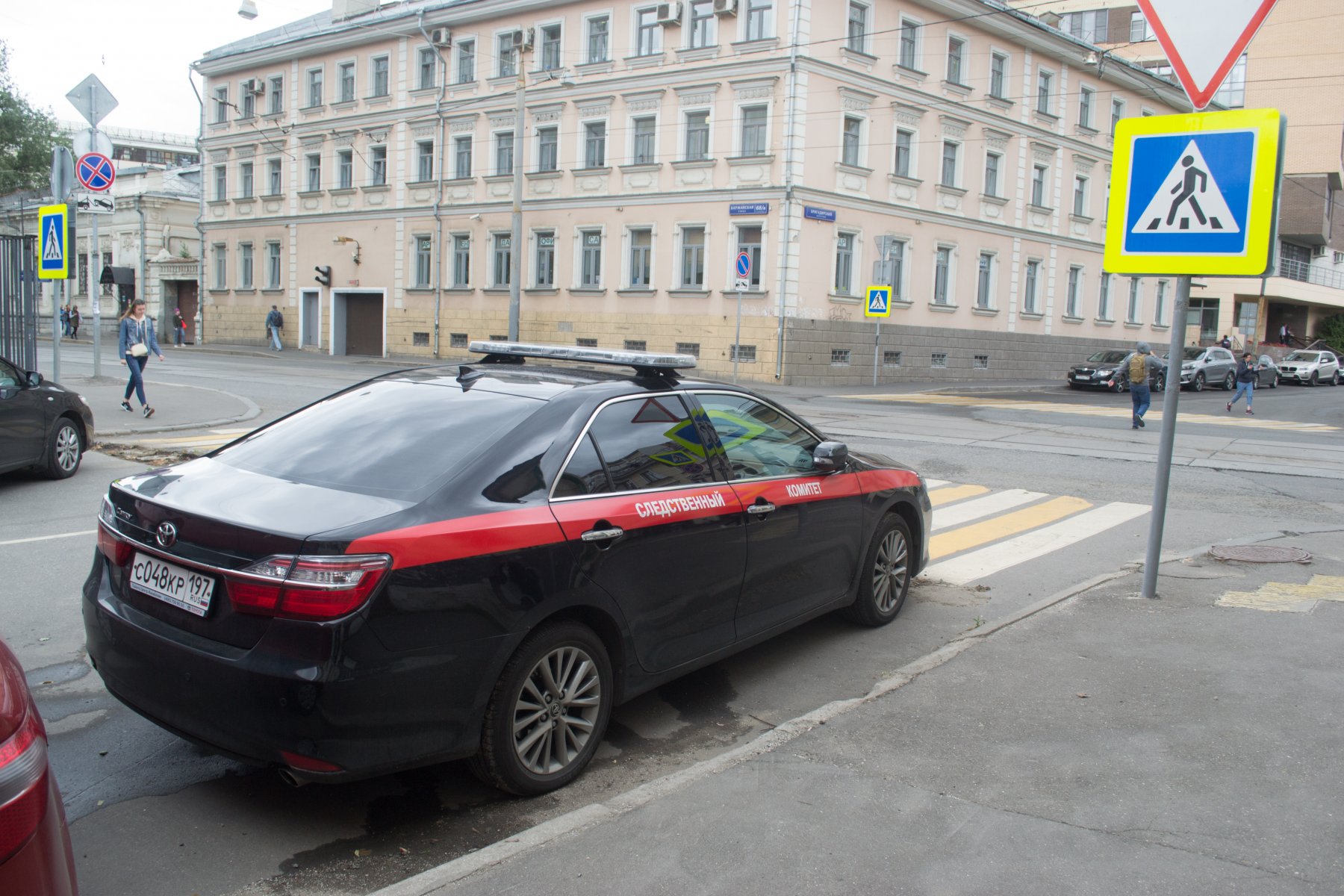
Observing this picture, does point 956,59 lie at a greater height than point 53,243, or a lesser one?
greater

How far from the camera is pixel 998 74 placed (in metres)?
34.9

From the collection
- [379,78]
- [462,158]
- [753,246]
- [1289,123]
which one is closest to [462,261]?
[462,158]

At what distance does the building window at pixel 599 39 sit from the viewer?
107 feet

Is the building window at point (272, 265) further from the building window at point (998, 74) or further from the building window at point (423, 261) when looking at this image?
the building window at point (998, 74)

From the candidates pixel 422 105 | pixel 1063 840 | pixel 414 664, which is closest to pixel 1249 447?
pixel 1063 840

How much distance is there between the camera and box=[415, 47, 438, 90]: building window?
120ft

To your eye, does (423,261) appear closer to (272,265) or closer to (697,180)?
(272,265)

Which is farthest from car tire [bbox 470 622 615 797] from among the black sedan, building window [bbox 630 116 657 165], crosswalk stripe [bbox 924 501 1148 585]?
building window [bbox 630 116 657 165]

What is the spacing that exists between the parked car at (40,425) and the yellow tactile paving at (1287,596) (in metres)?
9.63

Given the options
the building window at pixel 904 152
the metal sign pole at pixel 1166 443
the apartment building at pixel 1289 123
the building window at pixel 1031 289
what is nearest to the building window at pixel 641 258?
the building window at pixel 904 152

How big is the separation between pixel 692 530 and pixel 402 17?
37010 mm

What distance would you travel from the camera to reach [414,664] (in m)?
3.28

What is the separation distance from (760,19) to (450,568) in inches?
1158

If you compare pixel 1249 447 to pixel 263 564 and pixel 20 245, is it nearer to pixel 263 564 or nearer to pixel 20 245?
pixel 263 564
